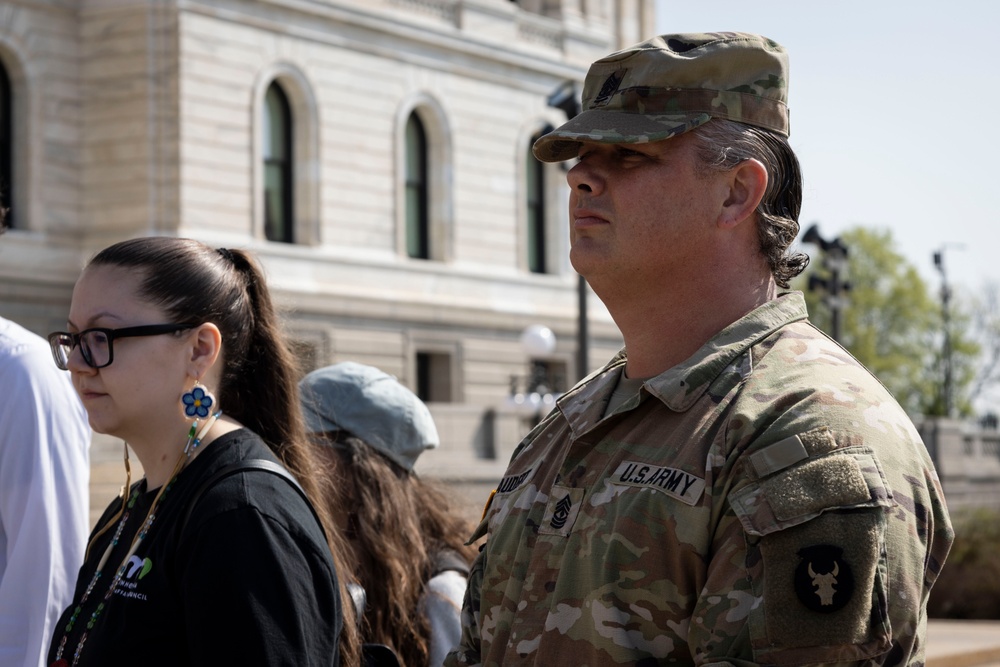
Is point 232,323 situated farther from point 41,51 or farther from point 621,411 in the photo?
point 41,51

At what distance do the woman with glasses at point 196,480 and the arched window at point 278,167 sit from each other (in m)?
27.0

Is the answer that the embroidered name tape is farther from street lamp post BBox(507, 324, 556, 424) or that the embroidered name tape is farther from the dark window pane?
the dark window pane

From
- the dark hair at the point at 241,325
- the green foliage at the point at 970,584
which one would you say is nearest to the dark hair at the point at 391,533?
the dark hair at the point at 241,325

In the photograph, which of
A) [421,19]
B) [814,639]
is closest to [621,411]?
[814,639]

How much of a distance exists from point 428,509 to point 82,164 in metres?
25.5

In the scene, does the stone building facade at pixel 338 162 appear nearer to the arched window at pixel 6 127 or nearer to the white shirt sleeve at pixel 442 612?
the arched window at pixel 6 127

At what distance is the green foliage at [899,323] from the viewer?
6378 cm

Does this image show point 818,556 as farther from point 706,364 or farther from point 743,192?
point 743,192

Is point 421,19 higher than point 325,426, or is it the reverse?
point 421,19

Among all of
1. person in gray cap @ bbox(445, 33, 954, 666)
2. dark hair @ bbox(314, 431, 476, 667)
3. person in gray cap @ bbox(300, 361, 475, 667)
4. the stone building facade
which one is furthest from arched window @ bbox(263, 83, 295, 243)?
person in gray cap @ bbox(445, 33, 954, 666)

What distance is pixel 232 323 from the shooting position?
3537mm

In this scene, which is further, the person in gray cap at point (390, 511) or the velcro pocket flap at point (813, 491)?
the person in gray cap at point (390, 511)

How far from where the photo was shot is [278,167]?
30.7 metres

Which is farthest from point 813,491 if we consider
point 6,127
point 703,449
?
point 6,127
